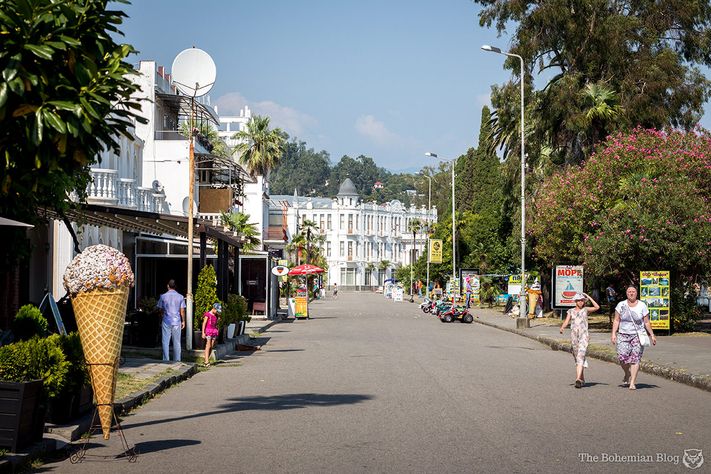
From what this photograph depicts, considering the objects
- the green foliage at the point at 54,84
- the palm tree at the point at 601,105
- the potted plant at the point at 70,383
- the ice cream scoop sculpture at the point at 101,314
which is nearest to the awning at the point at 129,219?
the potted plant at the point at 70,383

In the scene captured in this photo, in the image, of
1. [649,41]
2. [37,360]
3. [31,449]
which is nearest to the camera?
[31,449]

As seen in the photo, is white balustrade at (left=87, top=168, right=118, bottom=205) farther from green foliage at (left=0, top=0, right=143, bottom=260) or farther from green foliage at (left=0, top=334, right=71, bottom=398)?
green foliage at (left=0, top=0, right=143, bottom=260)

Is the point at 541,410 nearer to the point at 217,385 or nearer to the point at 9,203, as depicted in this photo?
the point at 217,385

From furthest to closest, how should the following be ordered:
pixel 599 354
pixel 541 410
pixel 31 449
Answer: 1. pixel 599 354
2. pixel 541 410
3. pixel 31 449

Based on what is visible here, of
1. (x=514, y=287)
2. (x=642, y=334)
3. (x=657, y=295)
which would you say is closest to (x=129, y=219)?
(x=642, y=334)

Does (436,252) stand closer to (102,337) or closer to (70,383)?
(70,383)

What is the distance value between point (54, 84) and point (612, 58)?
40.6m

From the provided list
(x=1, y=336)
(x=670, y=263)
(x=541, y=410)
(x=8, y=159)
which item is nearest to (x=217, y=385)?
(x=1, y=336)

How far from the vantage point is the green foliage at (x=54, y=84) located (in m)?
7.07

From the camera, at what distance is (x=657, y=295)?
3144 cm

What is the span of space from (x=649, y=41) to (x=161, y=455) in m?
40.2

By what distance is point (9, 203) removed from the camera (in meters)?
16.5

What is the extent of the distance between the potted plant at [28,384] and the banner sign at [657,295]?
23.9m

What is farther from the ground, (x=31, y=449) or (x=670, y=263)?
(x=670, y=263)
